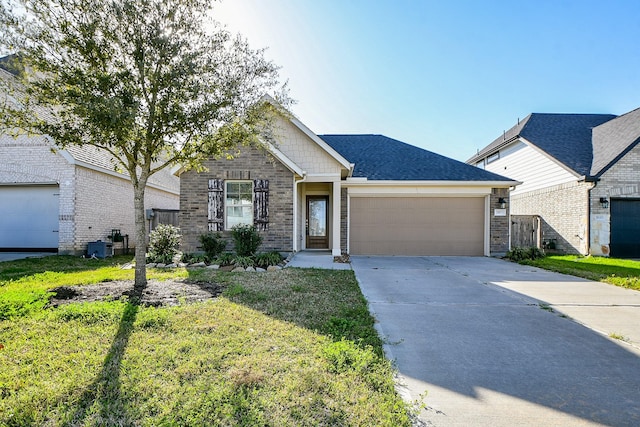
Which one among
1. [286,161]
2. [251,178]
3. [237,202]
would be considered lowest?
[237,202]

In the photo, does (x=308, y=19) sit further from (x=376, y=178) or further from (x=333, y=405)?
(x=333, y=405)

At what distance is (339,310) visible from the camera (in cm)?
454

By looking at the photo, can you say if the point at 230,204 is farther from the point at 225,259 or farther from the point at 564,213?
the point at 564,213

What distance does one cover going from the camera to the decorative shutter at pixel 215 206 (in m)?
10.1

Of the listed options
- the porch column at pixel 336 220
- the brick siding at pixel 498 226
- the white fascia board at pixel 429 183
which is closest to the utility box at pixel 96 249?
the porch column at pixel 336 220

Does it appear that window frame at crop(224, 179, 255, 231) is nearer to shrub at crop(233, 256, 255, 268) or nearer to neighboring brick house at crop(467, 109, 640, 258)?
shrub at crop(233, 256, 255, 268)

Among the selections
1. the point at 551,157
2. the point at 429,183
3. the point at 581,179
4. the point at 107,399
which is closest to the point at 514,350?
the point at 107,399

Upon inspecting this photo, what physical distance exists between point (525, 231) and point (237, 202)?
11.4m

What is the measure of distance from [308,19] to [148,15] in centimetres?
509

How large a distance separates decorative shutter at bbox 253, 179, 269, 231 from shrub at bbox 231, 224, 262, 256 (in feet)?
3.24

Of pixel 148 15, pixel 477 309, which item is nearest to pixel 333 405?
pixel 477 309

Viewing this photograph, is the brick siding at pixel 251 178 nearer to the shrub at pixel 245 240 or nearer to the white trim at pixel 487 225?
the shrub at pixel 245 240

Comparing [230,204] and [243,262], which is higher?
[230,204]

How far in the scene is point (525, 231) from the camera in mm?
12695
